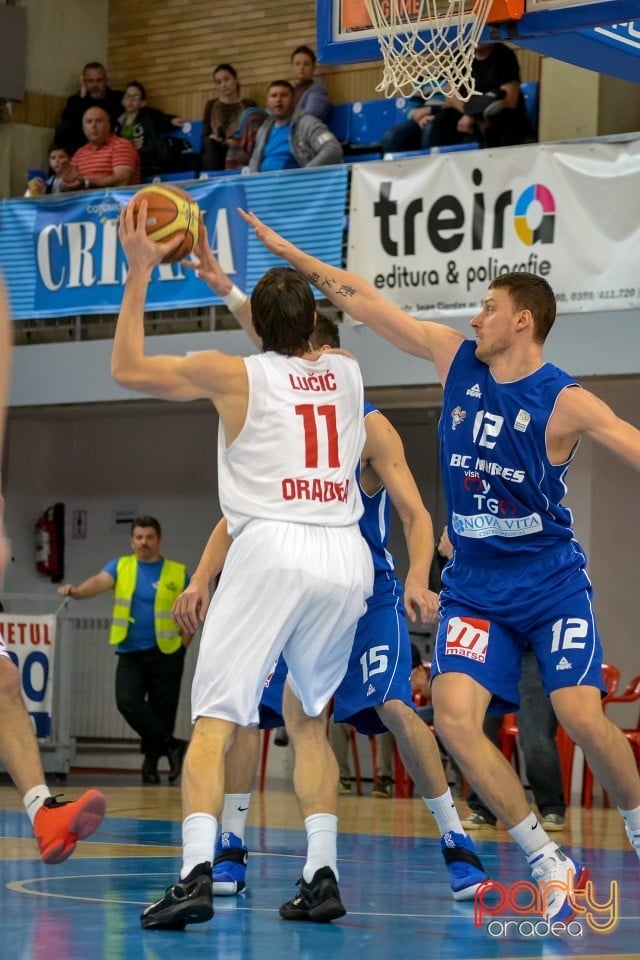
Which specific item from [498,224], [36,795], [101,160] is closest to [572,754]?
[498,224]

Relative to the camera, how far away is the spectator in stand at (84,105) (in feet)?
56.8

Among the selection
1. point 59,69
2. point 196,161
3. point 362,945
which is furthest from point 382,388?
point 362,945

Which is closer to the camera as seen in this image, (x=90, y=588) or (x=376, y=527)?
(x=376, y=527)

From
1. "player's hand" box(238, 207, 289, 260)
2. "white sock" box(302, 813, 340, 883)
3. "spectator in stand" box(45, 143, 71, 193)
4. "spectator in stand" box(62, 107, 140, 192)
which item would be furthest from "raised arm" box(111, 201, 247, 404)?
"spectator in stand" box(45, 143, 71, 193)

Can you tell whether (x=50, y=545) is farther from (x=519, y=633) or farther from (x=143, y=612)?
(x=519, y=633)

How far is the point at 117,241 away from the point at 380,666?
923 centimetres

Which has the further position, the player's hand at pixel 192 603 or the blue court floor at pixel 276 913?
→ the player's hand at pixel 192 603

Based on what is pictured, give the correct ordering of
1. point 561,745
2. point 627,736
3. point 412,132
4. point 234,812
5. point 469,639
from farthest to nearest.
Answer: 1. point 412,132
2. point 561,745
3. point 627,736
4. point 234,812
5. point 469,639

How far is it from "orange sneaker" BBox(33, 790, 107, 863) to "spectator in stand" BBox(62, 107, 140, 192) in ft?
38.0

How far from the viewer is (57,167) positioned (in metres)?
16.6

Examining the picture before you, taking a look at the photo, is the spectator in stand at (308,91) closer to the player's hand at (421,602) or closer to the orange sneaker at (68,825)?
the player's hand at (421,602)

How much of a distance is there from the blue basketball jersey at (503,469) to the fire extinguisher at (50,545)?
12536 mm

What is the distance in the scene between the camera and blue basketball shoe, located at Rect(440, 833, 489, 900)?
584cm

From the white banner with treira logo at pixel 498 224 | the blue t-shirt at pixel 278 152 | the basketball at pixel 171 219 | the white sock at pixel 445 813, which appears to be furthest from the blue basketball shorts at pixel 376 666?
the blue t-shirt at pixel 278 152
